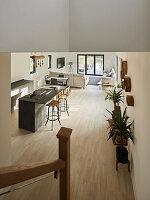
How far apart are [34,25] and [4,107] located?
1940 millimetres

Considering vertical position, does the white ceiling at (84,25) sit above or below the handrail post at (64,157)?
above

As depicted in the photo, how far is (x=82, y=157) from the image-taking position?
421 cm

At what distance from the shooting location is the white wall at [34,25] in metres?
1.26

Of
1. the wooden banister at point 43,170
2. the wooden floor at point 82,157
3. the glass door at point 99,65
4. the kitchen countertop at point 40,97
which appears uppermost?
the glass door at point 99,65

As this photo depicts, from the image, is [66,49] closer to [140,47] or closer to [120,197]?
[140,47]

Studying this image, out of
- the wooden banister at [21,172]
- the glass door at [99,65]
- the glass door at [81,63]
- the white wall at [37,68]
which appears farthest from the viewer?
the glass door at [81,63]

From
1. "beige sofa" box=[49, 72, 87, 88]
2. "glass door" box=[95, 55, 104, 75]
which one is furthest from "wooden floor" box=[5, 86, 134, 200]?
"glass door" box=[95, 55, 104, 75]

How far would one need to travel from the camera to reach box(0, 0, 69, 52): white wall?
4.12 feet

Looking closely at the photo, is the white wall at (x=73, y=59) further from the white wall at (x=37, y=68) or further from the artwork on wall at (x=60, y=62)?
the artwork on wall at (x=60, y=62)

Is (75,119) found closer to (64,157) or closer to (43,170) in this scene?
(64,157)

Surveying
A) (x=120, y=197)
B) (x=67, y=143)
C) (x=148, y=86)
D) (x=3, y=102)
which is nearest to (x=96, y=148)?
(x=120, y=197)

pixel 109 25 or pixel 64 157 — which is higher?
pixel 109 25

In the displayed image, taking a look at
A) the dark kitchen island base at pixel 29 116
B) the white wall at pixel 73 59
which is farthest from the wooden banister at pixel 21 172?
the white wall at pixel 73 59

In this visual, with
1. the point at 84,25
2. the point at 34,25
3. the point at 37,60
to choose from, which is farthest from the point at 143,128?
the point at 37,60
